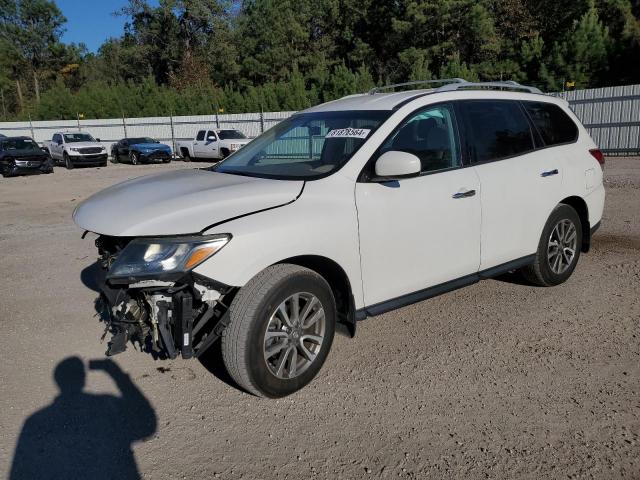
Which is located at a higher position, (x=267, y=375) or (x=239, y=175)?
(x=239, y=175)

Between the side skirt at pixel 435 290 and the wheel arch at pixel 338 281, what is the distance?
0.07 m

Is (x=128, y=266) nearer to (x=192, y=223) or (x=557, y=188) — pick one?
(x=192, y=223)

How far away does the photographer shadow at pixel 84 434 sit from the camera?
271cm

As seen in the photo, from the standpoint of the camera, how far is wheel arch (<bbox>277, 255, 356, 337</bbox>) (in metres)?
3.37

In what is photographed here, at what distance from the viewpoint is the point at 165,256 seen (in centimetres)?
296

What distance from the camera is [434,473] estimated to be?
2623 mm

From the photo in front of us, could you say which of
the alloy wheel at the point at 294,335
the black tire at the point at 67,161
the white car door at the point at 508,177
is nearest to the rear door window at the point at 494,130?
the white car door at the point at 508,177

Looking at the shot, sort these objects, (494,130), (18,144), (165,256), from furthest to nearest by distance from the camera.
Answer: (18,144), (494,130), (165,256)

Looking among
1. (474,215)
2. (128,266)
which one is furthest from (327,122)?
(128,266)

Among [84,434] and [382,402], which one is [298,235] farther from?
[84,434]

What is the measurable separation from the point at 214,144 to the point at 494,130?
21243 millimetres

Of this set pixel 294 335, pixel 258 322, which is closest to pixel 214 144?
pixel 294 335

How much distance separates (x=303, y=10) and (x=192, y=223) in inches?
1961

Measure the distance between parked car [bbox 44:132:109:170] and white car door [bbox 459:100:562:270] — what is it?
910 inches
